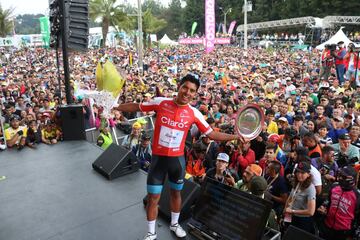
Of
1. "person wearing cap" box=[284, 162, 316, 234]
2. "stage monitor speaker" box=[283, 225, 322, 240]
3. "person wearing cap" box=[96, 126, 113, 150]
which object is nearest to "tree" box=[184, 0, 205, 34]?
"person wearing cap" box=[96, 126, 113, 150]

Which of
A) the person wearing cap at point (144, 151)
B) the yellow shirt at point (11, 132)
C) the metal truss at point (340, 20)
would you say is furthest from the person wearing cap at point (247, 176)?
the metal truss at point (340, 20)

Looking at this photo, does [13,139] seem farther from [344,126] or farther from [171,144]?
[344,126]

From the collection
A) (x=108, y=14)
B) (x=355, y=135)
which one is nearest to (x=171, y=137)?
(x=355, y=135)

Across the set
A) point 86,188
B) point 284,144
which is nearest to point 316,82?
point 284,144

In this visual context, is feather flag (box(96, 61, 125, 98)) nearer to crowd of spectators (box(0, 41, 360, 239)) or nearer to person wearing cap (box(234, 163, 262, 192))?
crowd of spectators (box(0, 41, 360, 239))

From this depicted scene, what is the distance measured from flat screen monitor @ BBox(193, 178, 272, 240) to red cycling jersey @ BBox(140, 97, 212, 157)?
573mm

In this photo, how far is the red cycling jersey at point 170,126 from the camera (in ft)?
10.3

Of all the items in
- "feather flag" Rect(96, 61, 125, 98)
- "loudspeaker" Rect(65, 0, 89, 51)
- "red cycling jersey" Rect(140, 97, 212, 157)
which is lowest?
"red cycling jersey" Rect(140, 97, 212, 157)

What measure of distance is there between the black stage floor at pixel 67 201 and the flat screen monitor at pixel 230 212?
463 mm

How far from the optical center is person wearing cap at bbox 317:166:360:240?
362 cm

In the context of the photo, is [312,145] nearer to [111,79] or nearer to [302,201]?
[302,201]

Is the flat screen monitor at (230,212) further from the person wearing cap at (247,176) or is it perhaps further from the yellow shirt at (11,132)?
the yellow shirt at (11,132)

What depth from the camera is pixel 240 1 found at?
6288cm

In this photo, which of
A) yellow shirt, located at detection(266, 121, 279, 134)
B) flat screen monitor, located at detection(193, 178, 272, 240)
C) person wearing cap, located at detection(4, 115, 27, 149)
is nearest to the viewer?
flat screen monitor, located at detection(193, 178, 272, 240)
